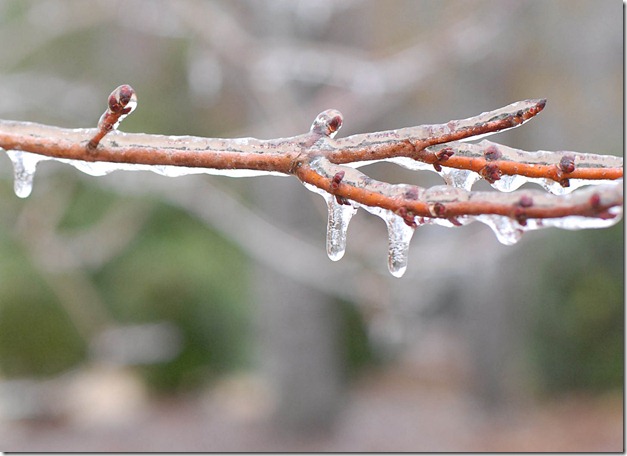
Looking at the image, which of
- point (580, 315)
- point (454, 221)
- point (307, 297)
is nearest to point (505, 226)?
point (454, 221)

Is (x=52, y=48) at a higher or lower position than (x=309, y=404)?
higher

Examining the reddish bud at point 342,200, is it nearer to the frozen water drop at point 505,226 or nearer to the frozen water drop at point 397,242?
the frozen water drop at point 397,242

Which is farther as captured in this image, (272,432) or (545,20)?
(545,20)

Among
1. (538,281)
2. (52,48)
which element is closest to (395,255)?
(538,281)

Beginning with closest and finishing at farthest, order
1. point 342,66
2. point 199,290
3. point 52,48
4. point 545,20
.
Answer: point 342,66 → point 545,20 → point 199,290 → point 52,48

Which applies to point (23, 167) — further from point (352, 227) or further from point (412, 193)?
point (352, 227)

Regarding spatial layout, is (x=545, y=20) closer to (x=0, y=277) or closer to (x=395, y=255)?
(x=0, y=277)
